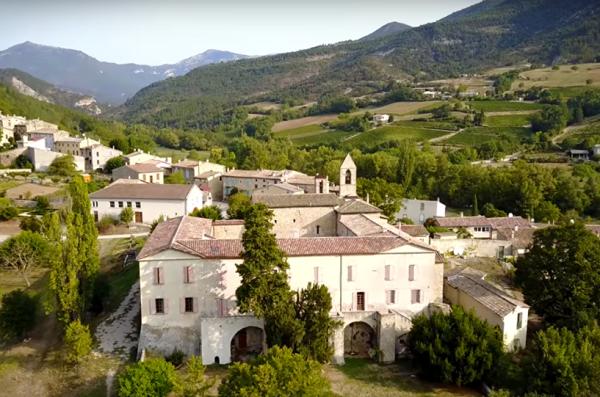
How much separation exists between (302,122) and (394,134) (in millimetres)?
38563

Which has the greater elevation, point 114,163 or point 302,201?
point 114,163

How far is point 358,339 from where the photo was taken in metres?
30.3

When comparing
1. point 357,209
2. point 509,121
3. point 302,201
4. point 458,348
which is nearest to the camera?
point 458,348

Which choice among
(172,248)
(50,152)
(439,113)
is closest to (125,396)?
(172,248)

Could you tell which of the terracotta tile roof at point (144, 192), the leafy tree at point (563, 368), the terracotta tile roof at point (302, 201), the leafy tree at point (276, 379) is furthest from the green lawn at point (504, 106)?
the leafy tree at point (276, 379)

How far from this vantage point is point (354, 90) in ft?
613

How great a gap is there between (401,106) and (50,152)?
295 ft

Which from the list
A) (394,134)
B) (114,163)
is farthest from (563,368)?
(394,134)

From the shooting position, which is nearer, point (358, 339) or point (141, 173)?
point (358, 339)

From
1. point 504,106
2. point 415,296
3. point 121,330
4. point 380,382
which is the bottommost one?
point 380,382

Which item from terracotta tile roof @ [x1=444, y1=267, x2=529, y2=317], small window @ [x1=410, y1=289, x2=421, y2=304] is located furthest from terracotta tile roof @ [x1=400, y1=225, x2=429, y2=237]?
small window @ [x1=410, y1=289, x2=421, y2=304]

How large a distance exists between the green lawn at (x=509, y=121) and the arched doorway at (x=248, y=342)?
93780 mm

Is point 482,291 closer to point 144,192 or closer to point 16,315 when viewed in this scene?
point 16,315

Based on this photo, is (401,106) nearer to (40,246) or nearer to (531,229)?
(531,229)
